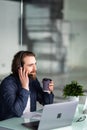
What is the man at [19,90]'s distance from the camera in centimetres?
255

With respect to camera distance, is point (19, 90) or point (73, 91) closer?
point (19, 90)

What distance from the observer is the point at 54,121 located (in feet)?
7.06

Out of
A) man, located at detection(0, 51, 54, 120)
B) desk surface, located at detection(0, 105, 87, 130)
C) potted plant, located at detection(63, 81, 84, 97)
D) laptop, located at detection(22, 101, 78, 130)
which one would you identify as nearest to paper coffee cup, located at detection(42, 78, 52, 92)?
man, located at detection(0, 51, 54, 120)

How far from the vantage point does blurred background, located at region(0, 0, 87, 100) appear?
202 inches

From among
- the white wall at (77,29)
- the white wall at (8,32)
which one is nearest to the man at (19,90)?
the white wall at (77,29)

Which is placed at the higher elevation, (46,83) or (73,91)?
(46,83)

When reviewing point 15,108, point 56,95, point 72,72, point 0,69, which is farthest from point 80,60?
point 15,108

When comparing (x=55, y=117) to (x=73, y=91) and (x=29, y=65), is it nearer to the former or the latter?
(x=29, y=65)

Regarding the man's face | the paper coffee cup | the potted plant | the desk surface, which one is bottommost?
the desk surface

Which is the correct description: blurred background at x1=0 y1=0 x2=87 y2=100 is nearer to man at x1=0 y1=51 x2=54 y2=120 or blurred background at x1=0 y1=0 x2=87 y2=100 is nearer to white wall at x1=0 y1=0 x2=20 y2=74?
white wall at x1=0 y1=0 x2=20 y2=74

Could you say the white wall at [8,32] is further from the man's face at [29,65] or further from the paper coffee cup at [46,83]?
the man's face at [29,65]

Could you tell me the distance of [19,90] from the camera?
8.77ft

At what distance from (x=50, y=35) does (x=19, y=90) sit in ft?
9.65

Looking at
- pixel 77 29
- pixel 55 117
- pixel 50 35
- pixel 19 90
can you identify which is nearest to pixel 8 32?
pixel 50 35
